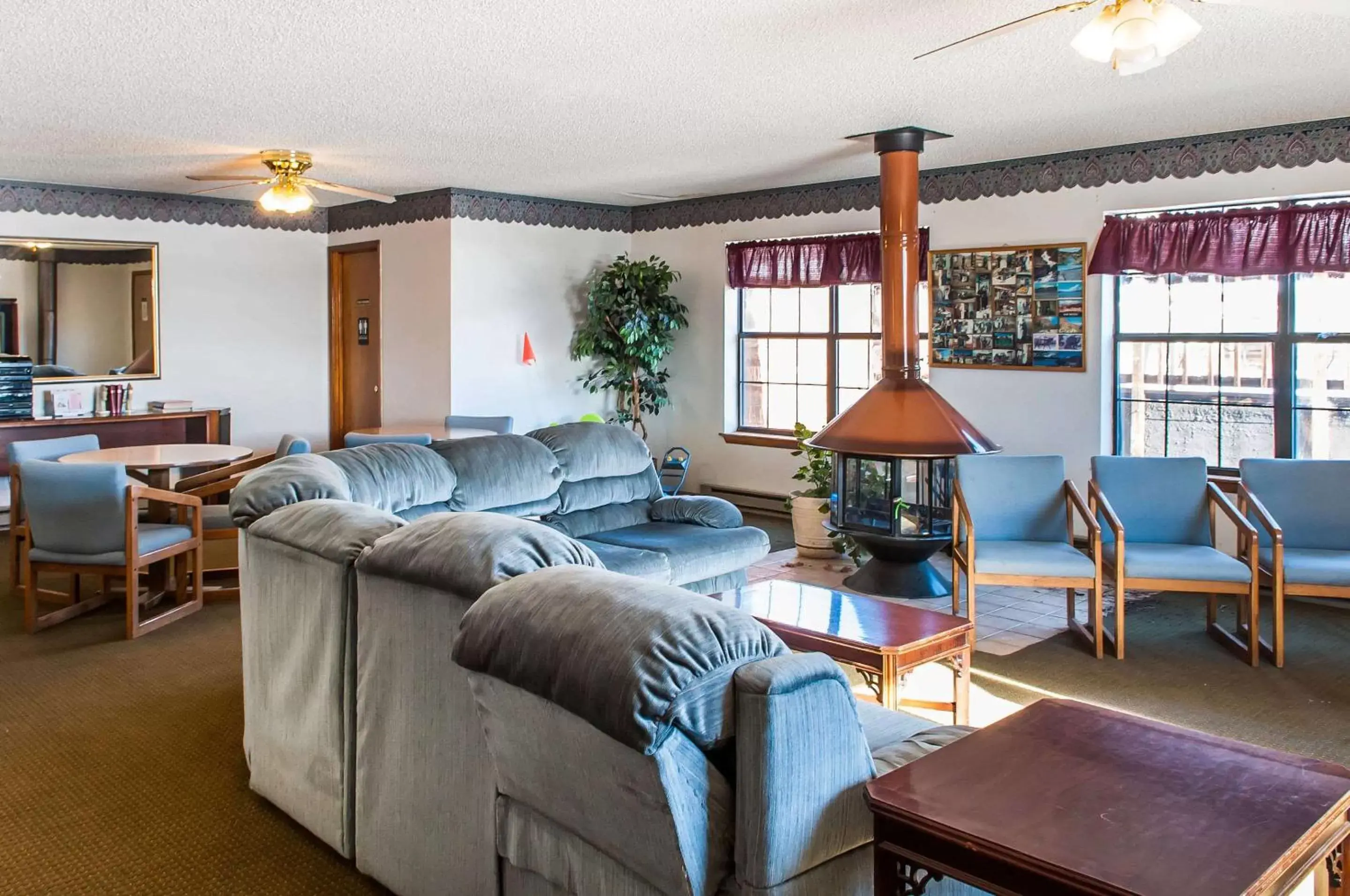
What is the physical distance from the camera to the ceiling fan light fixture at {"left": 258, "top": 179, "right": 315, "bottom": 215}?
19.5 feet

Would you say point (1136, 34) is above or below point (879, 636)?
above

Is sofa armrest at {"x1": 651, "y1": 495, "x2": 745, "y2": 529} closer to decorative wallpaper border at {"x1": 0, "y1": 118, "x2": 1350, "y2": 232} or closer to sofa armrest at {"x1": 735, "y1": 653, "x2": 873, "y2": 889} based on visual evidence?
decorative wallpaper border at {"x1": 0, "y1": 118, "x2": 1350, "y2": 232}

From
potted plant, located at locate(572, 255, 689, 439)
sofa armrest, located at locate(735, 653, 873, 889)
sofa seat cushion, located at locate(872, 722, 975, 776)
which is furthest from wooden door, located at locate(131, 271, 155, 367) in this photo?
sofa armrest, located at locate(735, 653, 873, 889)

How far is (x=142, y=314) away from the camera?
26.1ft

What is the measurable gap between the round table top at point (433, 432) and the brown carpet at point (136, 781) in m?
2.12

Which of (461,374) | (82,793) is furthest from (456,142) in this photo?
(82,793)

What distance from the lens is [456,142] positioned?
19.5ft

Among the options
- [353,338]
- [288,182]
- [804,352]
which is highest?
[288,182]

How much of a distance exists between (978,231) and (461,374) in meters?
3.58

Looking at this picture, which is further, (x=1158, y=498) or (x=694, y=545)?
(x=1158, y=498)

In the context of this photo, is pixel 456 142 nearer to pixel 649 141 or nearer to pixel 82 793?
pixel 649 141

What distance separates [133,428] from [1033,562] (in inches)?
237

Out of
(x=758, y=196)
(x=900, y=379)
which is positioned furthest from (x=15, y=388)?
(x=900, y=379)

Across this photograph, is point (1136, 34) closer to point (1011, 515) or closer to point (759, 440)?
point (1011, 515)
